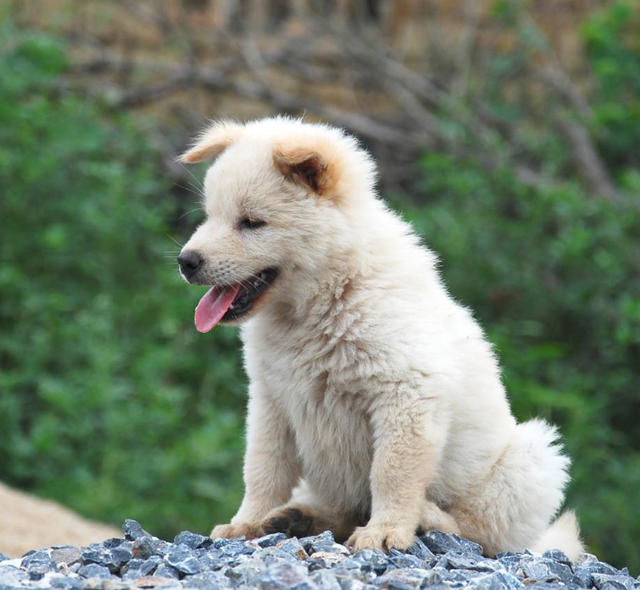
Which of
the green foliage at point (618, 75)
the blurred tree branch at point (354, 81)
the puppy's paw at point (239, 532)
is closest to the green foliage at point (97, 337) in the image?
the blurred tree branch at point (354, 81)

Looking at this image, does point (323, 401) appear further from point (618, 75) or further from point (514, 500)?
point (618, 75)

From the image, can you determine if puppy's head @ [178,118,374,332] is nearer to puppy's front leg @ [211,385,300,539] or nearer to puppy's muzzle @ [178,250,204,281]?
puppy's muzzle @ [178,250,204,281]

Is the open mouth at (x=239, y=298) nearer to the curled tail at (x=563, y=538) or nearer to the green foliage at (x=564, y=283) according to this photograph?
the curled tail at (x=563, y=538)

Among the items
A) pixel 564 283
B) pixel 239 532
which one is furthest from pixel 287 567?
pixel 564 283

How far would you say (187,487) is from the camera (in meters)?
7.45

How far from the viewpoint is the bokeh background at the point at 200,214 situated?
761 centimetres

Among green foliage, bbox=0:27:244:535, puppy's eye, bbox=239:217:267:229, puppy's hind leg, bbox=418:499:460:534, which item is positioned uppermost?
puppy's eye, bbox=239:217:267:229

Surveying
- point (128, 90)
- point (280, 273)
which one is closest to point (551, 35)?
point (128, 90)

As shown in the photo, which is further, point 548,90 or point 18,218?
point 548,90

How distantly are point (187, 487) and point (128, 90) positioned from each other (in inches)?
191

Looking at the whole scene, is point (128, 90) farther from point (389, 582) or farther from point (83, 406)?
point (389, 582)

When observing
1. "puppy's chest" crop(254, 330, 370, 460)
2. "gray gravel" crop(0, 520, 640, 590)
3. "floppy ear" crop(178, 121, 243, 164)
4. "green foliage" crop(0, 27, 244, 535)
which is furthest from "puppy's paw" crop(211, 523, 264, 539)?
"green foliage" crop(0, 27, 244, 535)

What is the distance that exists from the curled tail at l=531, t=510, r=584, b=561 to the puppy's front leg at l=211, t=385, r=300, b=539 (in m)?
1.14

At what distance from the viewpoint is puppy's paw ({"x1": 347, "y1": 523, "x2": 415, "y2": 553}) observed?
12.6 ft
